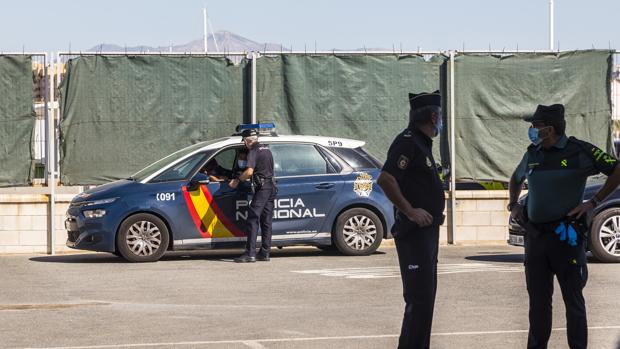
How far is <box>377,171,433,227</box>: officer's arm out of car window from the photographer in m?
7.91

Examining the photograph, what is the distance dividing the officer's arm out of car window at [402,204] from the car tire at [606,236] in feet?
28.8

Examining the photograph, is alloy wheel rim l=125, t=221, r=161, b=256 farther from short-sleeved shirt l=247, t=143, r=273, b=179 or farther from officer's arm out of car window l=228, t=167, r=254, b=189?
short-sleeved shirt l=247, t=143, r=273, b=179

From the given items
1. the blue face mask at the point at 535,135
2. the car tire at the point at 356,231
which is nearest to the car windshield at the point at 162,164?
the car tire at the point at 356,231

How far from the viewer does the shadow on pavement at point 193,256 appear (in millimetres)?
18109

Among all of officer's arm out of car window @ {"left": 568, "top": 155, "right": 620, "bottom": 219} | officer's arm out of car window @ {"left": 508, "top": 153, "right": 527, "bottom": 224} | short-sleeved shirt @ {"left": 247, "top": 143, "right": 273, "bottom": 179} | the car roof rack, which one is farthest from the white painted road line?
officer's arm out of car window @ {"left": 568, "top": 155, "right": 620, "bottom": 219}

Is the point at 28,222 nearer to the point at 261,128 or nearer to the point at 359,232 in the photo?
the point at 261,128

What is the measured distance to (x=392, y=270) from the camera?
52.1 feet

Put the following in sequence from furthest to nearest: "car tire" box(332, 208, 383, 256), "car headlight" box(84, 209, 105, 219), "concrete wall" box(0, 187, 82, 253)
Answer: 1. "concrete wall" box(0, 187, 82, 253)
2. "car tire" box(332, 208, 383, 256)
3. "car headlight" box(84, 209, 105, 219)

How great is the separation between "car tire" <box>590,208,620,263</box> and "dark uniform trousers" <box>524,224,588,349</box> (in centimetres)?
804

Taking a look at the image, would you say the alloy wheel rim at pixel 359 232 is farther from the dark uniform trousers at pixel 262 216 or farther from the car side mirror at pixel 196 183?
the car side mirror at pixel 196 183

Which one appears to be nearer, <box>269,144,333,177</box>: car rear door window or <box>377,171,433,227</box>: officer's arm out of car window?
<box>377,171,433,227</box>: officer's arm out of car window

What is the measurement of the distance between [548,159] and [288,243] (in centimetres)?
968

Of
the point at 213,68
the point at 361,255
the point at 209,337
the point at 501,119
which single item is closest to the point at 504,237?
the point at 501,119

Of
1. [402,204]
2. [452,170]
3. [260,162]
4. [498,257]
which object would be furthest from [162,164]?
[402,204]
